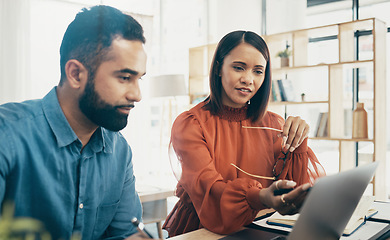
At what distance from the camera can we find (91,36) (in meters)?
0.99

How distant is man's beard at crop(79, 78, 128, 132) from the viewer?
3.32 ft

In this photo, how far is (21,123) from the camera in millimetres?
986

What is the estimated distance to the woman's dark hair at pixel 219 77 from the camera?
1.45 m

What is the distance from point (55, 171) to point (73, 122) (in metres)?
0.14

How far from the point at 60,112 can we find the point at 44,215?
28cm

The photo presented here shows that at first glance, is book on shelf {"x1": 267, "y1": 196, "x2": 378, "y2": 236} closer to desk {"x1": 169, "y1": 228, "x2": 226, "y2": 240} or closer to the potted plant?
desk {"x1": 169, "y1": 228, "x2": 226, "y2": 240}

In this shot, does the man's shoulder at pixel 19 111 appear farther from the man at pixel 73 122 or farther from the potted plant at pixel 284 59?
the potted plant at pixel 284 59

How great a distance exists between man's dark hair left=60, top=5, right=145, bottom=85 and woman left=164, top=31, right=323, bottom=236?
0.47 m

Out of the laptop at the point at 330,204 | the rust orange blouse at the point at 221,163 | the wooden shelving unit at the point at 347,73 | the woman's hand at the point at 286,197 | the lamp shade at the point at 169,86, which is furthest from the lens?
the lamp shade at the point at 169,86

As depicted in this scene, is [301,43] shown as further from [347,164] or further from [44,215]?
[44,215]

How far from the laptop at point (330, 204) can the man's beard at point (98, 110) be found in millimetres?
570

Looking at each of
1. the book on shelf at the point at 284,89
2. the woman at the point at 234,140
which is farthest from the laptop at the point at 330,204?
the book on shelf at the point at 284,89

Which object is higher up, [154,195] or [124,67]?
[124,67]

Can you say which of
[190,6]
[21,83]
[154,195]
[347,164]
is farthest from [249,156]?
[190,6]
